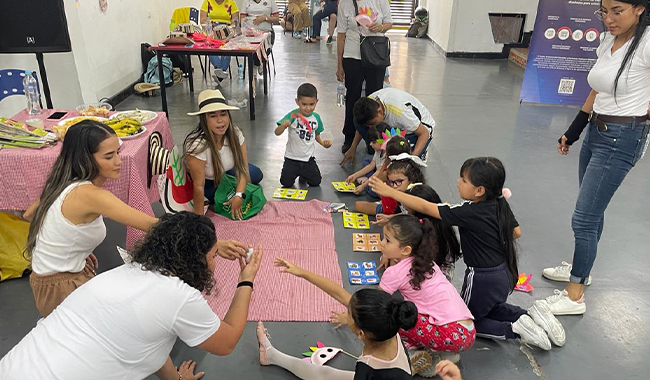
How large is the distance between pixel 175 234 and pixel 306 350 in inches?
46.1

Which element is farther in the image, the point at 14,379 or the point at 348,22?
the point at 348,22

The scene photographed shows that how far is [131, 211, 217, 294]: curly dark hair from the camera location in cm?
159

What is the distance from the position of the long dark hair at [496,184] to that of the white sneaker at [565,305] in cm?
56

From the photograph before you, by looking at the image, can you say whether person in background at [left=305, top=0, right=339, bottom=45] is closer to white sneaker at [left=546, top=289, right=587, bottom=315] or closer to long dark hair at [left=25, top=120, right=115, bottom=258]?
white sneaker at [left=546, top=289, right=587, bottom=315]

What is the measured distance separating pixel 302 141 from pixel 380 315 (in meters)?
2.66

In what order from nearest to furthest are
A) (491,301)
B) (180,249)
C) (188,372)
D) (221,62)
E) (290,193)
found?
(180,249) → (188,372) → (491,301) → (290,193) → (221,62)

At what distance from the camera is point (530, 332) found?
251 centimetres

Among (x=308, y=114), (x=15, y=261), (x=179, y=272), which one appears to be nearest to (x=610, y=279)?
(x=308, y=114)

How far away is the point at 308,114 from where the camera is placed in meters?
4.16

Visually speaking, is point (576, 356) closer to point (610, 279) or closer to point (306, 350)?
point (610, 279)

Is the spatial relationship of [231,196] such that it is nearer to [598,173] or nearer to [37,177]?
[37,177]

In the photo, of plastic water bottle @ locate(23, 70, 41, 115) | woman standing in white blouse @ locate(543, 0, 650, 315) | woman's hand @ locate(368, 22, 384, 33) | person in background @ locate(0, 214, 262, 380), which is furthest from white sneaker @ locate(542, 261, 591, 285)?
plastic water bottle @ locate(23, 70, 41, 115)

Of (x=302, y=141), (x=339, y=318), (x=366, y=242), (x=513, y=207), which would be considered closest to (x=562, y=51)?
(x=513, y=207)

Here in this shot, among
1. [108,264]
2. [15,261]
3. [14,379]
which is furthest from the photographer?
[108,264]
